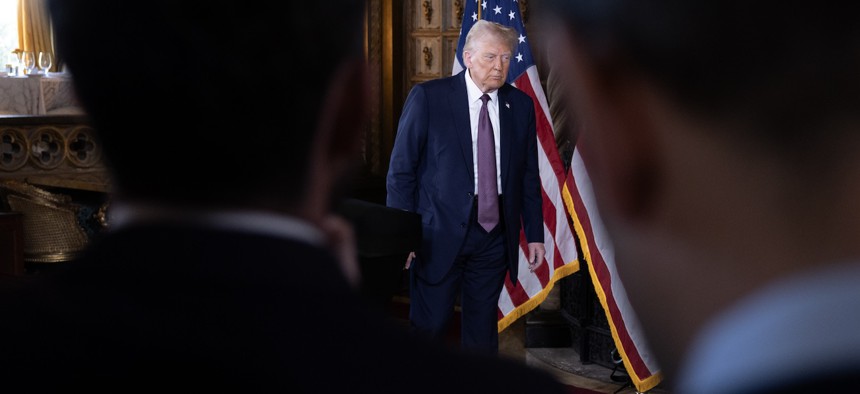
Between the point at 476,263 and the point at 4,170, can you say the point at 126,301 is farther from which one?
the point at 4,170

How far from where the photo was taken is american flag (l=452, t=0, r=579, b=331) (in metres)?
6.07

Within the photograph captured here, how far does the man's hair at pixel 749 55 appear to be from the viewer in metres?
0.58

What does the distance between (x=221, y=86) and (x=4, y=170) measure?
8093 millimetres

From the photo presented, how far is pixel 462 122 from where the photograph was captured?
5.09m

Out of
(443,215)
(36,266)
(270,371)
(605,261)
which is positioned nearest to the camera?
(270,371)

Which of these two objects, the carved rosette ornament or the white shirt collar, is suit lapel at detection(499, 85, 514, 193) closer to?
the white shirt collar

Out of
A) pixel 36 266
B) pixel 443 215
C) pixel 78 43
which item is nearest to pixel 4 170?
pixel 36 266

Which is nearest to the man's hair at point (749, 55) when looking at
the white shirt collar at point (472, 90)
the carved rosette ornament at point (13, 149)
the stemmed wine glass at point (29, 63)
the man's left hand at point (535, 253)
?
the white shirt collar at point (472, 90)

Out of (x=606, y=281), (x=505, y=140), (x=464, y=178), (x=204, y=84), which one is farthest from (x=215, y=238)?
(x=606, y=281)

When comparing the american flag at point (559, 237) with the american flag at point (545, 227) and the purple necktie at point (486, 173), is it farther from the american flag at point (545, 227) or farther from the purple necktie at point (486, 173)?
the purple necktie at point (486, 173)

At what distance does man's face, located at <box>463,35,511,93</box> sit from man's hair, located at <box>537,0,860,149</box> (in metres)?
4.49

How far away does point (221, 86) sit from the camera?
66cm

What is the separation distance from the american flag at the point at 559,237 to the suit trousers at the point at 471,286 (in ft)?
1.83

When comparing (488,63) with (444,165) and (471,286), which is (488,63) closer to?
(444,165)
